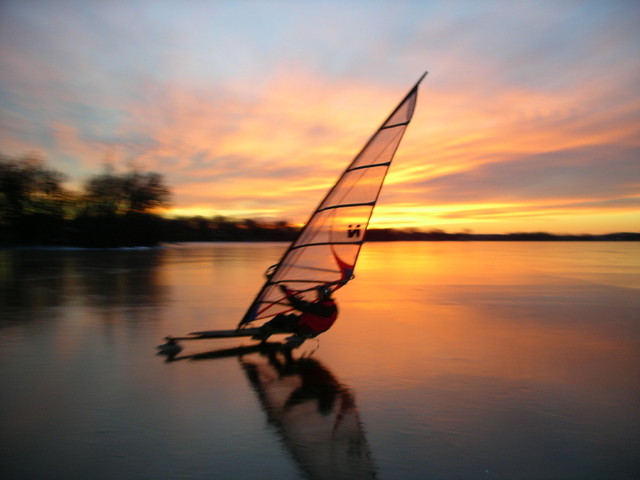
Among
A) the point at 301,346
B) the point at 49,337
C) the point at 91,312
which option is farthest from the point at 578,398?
the point at 91,312

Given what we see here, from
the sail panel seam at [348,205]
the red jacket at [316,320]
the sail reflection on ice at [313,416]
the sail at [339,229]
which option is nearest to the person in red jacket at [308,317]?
the red jacket at [316,320]

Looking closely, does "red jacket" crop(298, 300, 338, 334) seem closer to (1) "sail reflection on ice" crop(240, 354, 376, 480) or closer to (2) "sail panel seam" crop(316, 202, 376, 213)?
(1) "sail reflection on ice" crop(240, 354, 376, 480)

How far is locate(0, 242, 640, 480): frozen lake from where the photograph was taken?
3.29 m

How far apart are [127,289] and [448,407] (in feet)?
36.3

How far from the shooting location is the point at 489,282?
1669 cm

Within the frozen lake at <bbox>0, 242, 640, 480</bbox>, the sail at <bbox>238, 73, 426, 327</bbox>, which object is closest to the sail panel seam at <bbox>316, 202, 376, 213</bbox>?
the sail at <bbox>238, 73, 426, 327</bbox>

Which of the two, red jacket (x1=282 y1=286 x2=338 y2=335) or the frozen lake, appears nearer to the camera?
the frozen lake

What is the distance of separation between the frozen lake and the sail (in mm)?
849

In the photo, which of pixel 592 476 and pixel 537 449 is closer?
pixel 592 476

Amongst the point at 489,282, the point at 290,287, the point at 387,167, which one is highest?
the point at 387,167

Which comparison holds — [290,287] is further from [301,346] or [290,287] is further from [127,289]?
[127,289]

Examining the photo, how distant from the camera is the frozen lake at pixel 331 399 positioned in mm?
3295

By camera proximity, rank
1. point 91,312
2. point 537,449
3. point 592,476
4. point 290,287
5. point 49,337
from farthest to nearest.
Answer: point 91,312, point 49,337, point 290,287, point 537,449, point 592,476

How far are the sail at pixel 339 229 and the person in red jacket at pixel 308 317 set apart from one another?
0.17 meters
